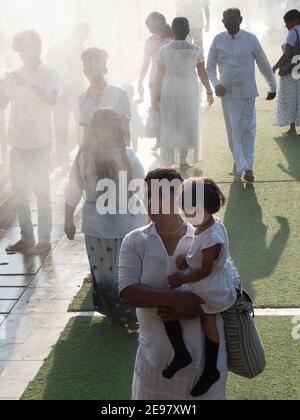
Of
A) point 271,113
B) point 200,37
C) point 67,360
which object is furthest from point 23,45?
point 200,37

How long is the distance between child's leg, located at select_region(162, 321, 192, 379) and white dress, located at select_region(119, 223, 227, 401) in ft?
0.10

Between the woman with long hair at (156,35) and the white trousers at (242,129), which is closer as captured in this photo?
the white trousers at (242,129)

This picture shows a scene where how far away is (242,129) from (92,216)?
420 cm

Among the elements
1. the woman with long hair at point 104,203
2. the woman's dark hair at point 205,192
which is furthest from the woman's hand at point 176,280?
the woman with long hair at point 104,203

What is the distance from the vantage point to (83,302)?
25.1ft

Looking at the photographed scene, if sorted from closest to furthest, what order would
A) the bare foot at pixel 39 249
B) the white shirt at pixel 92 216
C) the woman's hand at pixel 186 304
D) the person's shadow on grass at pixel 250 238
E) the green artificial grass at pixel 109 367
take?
the woman's hand at pixel 186 304, the green artificial grass at pixel 109 367, the white shirt at pixel 92 216, the person's shadow on grass at pixel 250 238, the bare foot at pixel 39 249

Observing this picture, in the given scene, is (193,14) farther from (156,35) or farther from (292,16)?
(292,16)

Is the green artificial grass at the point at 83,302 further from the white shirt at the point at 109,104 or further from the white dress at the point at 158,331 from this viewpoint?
the white dress at the point at 158,331

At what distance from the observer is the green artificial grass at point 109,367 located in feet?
19.8

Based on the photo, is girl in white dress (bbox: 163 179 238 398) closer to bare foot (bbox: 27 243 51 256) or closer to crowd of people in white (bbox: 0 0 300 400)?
crowd of people in white (bbox: 0 0 300 400)

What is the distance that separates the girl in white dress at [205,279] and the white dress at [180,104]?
6633 mm

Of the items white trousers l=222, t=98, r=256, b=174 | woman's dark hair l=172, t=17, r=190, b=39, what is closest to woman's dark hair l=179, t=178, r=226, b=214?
white trousers l=222, t=98, r=256, b=174

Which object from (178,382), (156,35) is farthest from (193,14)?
(178,382)

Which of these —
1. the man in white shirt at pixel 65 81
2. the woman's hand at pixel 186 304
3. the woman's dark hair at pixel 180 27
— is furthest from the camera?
the man in white shirt at pixel 65 81
